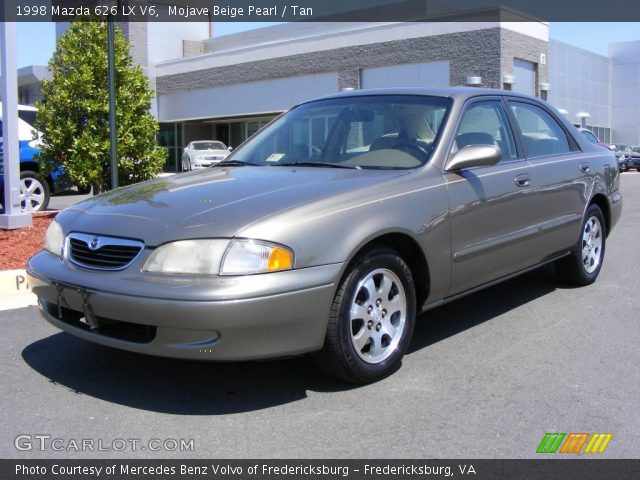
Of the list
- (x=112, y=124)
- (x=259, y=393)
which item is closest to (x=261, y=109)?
(x=112, y=124)

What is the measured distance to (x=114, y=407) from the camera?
354cm

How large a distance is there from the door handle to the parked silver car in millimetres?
23548

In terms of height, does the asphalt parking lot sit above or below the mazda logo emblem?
below

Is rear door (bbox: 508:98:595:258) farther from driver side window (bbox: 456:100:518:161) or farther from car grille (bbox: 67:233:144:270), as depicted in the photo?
car grille (bbox: 67:233:144:270)

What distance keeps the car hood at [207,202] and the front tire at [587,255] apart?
97.2 inches

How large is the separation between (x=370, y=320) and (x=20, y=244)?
5188mm

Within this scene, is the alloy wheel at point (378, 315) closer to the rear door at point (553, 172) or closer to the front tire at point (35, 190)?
the rear door at point (553, 172)

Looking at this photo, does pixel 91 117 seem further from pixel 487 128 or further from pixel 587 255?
pixel 587 255

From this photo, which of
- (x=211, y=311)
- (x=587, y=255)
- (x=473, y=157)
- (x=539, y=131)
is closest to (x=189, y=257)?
(x=211, y=311)

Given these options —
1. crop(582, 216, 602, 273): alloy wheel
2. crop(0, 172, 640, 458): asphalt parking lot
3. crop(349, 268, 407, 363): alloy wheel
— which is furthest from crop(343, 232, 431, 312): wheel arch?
crop(582, 216, 602, 273): alloy wheel

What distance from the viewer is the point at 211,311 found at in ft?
10.4

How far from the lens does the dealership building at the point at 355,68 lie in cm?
2675

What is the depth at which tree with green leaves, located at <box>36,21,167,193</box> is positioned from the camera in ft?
31.4

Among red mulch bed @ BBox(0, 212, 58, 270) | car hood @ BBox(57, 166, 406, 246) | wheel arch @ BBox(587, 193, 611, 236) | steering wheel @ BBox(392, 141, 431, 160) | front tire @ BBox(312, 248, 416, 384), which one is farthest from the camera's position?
red mulch bed @ BBox(0, 212, 58, 270)
